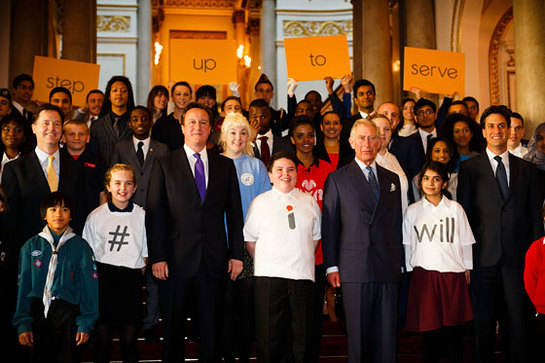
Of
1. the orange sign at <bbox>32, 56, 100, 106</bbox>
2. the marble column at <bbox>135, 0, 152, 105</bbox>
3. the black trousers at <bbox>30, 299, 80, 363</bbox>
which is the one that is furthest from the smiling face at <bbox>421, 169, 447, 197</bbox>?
the marble column at <bbox>135, 0, 152, 105</bbox>

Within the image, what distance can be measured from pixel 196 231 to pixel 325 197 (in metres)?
1.05

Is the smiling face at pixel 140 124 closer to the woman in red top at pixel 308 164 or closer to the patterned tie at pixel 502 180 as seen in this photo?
the woman in red top at pixel 308 164

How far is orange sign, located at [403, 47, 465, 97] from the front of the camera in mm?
8453

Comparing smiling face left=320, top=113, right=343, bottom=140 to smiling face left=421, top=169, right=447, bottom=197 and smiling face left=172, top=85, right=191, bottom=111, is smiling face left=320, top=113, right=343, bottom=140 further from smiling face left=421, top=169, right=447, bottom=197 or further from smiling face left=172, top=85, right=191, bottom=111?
smiling face left=172, top=85, right=191, bottom=111

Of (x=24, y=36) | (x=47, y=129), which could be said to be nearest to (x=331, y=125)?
(x=47, y=129)

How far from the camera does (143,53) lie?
18.9 meters

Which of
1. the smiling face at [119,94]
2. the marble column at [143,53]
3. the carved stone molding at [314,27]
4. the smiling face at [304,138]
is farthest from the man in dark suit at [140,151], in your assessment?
the carved stone molding at [314,27]

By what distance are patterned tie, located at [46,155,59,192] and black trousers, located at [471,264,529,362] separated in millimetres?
3530

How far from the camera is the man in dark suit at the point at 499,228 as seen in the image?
5.00 meters

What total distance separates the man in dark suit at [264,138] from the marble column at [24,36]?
6.39 meters

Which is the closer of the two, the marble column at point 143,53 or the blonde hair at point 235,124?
the blonde hair at point 235,124

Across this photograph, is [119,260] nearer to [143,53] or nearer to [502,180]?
[502,180]

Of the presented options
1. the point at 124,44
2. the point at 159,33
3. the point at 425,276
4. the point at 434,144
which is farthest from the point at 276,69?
the point at 425,276

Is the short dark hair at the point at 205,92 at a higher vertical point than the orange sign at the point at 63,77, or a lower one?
lower
